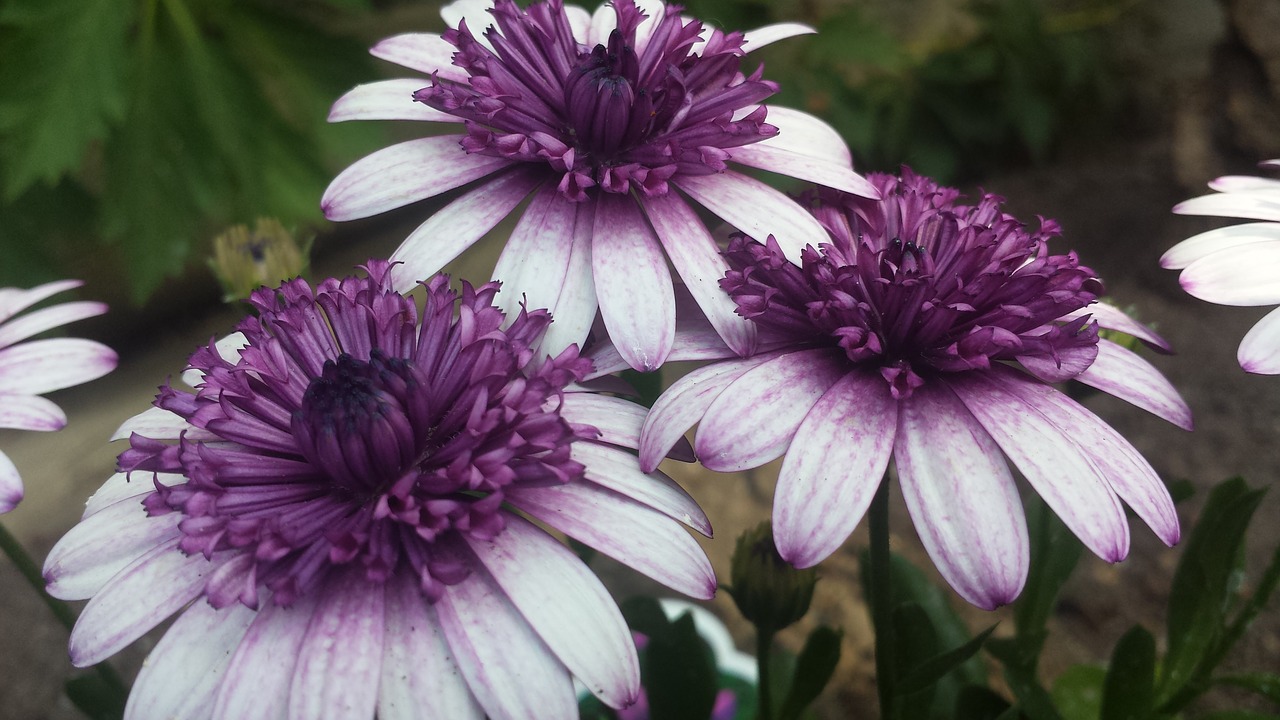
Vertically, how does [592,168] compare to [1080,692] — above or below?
above

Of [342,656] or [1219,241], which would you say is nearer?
[342,656]

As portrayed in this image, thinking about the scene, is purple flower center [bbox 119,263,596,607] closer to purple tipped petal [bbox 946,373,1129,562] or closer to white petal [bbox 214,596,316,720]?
white petal [bbox 214,596,316,720]

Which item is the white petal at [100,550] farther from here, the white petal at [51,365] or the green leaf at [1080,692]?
the green leaf at [1080,692]

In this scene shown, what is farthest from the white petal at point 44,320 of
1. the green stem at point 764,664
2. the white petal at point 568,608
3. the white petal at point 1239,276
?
the white petal at point 1239,276

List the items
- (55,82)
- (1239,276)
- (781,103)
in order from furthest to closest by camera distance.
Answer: (781,103) < (55,82) < (1239,276)

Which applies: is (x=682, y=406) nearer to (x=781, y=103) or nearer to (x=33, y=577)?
(x=33, y=577)

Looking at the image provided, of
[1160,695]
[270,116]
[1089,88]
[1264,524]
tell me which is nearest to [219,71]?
[270,116]

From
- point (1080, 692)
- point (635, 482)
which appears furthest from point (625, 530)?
point (1080, 692)

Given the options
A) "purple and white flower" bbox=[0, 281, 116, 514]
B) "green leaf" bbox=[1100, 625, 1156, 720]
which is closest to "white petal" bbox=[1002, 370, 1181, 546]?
Result: "green leaf" bbox=[1100, 625, 1156, 720]
